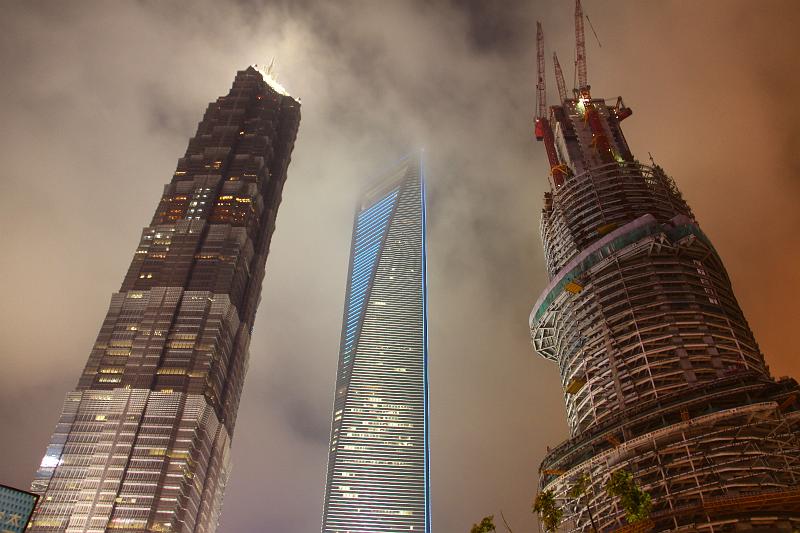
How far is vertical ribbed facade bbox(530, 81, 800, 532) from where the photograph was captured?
80188mm

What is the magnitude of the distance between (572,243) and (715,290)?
3283 cm

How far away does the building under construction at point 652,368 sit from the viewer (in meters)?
80.2

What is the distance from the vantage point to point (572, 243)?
137625 millimetres

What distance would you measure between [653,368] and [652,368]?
0.16 meters

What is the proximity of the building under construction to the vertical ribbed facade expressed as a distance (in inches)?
9.2

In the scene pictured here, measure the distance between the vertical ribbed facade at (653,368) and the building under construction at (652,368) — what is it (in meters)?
0.23

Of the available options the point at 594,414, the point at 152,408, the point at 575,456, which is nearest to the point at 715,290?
the point at 594,414

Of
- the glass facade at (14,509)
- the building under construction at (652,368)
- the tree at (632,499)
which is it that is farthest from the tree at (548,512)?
the glass facade at (14,509)

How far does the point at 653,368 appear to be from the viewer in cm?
10056

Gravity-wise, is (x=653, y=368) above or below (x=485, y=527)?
above

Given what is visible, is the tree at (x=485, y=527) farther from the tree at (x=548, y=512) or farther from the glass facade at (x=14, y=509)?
the glass facade at (x=14, y=509)

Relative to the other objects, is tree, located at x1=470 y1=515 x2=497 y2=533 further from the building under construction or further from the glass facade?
the glass facade

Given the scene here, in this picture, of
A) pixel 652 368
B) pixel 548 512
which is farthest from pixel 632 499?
pixel 652 368

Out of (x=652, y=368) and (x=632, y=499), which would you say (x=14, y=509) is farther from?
(x=652, y=368)
